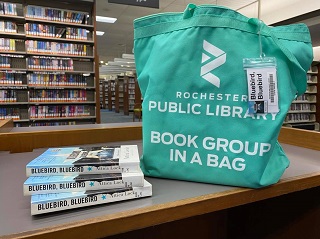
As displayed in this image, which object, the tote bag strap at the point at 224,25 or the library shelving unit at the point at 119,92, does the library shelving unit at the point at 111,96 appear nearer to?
the library shelving unit at the point at 119,92

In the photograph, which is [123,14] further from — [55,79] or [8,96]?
[8,96]

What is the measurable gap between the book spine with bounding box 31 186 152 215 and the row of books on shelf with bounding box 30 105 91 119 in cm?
443

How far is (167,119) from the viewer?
23.4 inches

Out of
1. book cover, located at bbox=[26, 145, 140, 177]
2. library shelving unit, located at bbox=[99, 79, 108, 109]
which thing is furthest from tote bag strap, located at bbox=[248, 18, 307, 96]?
library shelving unit, located at bbox=[99, 79, 108, 109]

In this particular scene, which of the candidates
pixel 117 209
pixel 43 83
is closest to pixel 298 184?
pixel 117 209

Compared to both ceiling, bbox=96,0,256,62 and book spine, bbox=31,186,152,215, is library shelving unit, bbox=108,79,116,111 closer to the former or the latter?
ceiling, bbox=96,0,256,62

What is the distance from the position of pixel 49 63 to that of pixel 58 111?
2.83ft

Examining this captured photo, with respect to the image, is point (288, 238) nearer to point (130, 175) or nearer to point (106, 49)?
point (130, 175)

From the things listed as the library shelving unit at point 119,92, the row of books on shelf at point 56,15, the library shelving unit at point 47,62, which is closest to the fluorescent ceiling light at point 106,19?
the library shelving unit at point 47,62

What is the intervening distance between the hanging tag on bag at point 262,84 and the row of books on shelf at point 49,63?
4404 millimetres

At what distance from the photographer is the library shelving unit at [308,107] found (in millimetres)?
8095

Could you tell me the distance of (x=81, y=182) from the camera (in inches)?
19.1

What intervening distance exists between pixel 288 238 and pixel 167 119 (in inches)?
24.1

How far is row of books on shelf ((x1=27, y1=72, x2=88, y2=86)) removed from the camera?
170 inches
